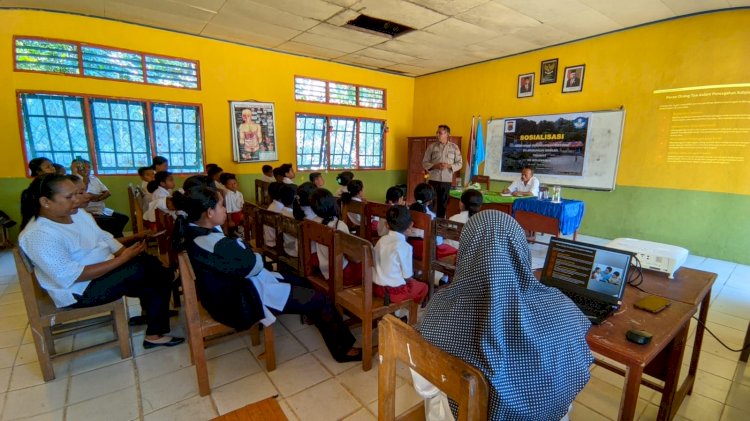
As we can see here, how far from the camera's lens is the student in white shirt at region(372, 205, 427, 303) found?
6.70 ft

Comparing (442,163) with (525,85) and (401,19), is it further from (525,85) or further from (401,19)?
(525,85)

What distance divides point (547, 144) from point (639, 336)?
5.00 m

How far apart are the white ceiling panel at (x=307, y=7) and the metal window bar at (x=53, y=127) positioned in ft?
9.28

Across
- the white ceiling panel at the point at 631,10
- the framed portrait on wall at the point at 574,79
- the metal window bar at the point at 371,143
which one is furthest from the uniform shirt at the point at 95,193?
the framed portrait on wall at the point at 574,79

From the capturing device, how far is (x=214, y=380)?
189 centimetres

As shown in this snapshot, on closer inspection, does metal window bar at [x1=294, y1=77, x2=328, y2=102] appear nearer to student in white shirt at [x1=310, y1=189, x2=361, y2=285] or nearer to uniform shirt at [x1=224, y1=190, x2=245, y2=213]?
uniform shirt at [x1=224, y1=190, x2=245, y2=213]

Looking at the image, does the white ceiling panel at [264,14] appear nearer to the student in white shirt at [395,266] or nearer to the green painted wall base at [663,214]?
the green painted wall base at [663,214]

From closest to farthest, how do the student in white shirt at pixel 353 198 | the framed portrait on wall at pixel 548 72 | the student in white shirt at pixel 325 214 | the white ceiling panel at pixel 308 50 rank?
the student in white shirt at pixel 325 214, the student in white shirt at pixel 353 198, the framed portrait on wall at pixel 548 72, the white ceiling panel at pixel 308 50

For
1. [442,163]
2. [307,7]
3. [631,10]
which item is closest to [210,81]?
[307,7]

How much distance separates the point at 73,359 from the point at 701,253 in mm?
6434

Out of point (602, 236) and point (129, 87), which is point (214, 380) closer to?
point (129, 87)

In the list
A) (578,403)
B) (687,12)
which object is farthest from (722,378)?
(687,12)

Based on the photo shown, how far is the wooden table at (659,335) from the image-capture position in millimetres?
1027

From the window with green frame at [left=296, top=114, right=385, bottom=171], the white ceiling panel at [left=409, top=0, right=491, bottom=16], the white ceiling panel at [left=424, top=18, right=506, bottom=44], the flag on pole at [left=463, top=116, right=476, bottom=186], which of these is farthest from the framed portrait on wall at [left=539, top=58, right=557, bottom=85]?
the window with green frame at [left=296, top=114, right=385, bottom=171]
